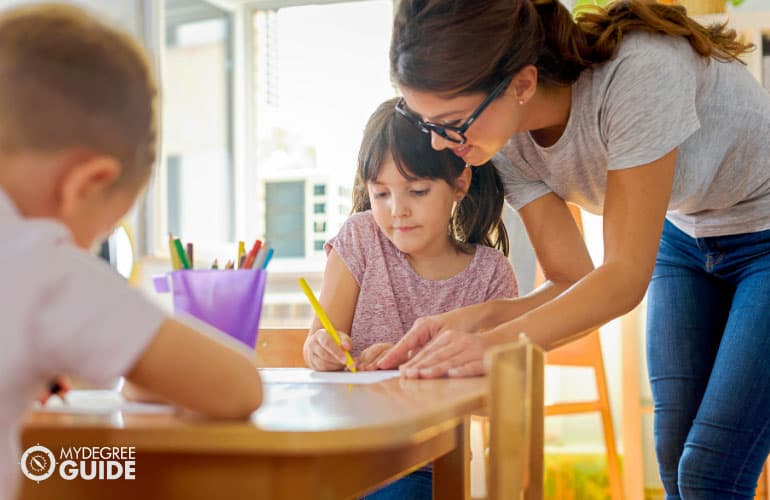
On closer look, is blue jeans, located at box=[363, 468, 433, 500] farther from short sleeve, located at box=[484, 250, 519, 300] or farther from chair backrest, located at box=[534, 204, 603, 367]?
chair backrest, located at box=[534, 204, 603, 367]

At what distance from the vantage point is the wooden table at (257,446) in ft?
1.93

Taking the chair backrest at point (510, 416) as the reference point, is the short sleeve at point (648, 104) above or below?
above

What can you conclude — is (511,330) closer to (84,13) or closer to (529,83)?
(529,83)

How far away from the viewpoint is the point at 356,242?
158cm

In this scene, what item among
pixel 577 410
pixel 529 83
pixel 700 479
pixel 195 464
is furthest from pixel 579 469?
pixel 195 464

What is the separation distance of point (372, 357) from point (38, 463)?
615 mm

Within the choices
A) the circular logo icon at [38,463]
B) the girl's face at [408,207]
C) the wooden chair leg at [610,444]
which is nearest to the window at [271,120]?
the wooden chair leg at [610,444]

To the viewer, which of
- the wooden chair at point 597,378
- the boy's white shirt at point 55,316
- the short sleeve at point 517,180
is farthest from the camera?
the wooden chair at point 597,378

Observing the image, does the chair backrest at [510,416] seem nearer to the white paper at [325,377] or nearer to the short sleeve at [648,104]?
the white paper at [325,377]

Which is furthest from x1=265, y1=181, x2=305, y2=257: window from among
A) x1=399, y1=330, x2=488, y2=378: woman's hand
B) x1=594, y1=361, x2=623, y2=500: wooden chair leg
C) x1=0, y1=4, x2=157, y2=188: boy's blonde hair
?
x1=0, y1=4, x2=157, y2=188: boy's blonde hair

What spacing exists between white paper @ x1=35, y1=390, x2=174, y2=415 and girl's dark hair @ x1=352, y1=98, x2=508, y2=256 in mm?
738

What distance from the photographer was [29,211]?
1.89ft

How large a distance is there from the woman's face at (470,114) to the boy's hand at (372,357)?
1.00 feet

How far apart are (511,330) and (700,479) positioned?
1.34 feet
